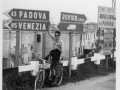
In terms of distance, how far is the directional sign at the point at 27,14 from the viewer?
9.40 feet

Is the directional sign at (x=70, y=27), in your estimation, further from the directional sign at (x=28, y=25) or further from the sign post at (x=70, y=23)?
the directional sign at (x=28, y=25)

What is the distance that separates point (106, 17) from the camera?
3.62m

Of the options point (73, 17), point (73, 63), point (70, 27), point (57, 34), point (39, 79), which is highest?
point (73, 17)

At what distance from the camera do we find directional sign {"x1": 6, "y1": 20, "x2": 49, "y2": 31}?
2.86 m

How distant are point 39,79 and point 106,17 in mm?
1557

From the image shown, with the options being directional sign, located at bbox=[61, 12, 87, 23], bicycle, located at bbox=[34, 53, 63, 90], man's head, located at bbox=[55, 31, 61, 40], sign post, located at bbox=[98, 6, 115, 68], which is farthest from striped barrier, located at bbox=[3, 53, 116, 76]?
directional sign, located at bbox=[61, 12, 87, 23]

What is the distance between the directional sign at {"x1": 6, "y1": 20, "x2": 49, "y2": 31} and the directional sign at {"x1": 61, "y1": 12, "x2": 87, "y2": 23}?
31cm

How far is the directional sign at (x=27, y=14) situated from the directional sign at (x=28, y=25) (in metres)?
0.07

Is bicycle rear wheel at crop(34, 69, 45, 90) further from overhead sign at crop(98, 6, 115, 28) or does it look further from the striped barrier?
overhead sign at crop(98, 6, 115, 28)

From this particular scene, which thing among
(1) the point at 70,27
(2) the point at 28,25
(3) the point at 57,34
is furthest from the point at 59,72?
(2) the point at 28,25

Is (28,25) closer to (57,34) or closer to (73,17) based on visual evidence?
(57,34)

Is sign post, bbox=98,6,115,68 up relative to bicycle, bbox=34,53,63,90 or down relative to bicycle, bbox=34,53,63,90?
up

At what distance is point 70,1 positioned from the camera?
3279mm

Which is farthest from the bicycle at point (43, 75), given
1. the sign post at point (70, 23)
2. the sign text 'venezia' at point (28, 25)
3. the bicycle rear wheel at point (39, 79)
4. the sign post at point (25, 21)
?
the sign text 'venezia' at point (28, 25)
